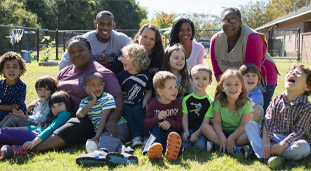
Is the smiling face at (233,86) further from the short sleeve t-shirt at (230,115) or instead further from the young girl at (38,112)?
the young girl at (38,112)

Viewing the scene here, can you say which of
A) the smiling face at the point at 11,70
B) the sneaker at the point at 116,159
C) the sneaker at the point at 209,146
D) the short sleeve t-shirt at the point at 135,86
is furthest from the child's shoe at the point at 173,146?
the smiling face at the point at 11,70

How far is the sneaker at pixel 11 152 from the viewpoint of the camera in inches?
135

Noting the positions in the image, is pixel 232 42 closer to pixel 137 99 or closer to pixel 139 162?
pixel 137 99

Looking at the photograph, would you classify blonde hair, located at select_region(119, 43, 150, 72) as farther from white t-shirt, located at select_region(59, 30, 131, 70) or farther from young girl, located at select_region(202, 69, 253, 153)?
young girl, located at select_region(202, 69, 253, 153)

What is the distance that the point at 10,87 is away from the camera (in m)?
4.44

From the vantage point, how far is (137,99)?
441cm

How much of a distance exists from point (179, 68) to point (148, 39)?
798 millimetres

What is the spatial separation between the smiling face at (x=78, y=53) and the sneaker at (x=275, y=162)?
2.73 m

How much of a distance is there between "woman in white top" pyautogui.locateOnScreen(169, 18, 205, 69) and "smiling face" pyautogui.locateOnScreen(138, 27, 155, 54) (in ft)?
2.06

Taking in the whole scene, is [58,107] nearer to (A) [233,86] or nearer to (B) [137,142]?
(B) [137,142]

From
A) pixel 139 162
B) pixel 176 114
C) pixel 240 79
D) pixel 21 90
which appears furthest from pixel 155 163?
pixel 21 90

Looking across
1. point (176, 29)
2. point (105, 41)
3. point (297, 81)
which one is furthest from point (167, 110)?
point (105, 41)

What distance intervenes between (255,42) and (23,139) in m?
3.49

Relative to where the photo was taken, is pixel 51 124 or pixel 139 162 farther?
pixel 51 124
